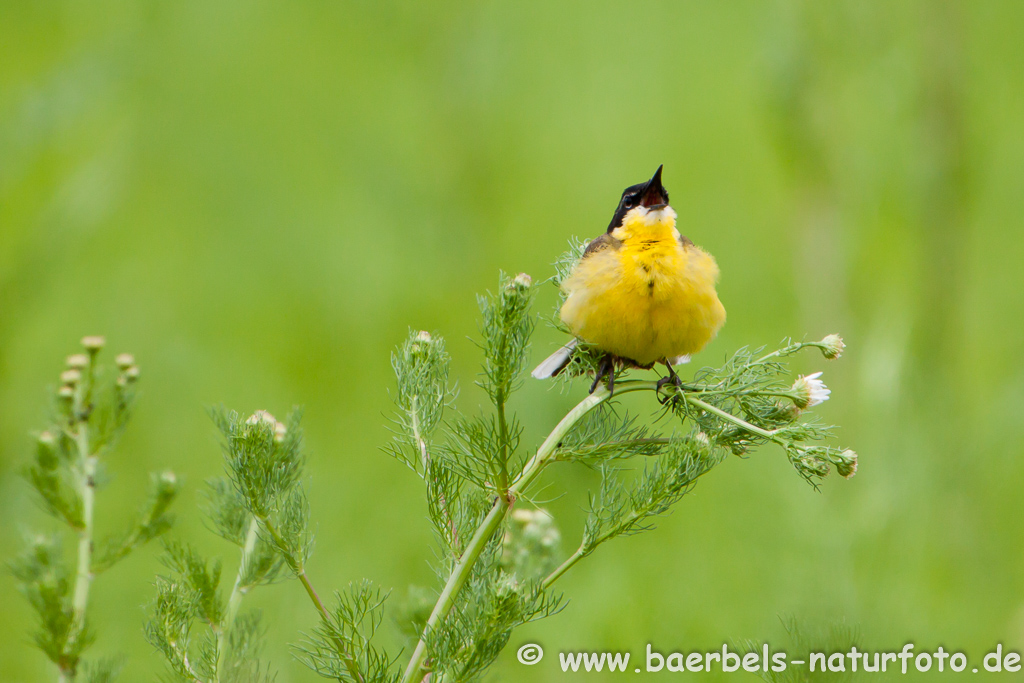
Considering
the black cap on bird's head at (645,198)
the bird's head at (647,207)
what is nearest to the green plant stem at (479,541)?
the bird's head at (647,207)

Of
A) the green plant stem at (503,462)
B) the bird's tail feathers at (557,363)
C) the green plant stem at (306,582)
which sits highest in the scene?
the bird's tail feathers at (557,363)

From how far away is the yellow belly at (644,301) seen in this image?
2555 millimetres

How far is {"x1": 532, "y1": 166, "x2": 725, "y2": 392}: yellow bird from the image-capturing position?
8.39 ft

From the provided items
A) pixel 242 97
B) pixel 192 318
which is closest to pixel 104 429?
pixel 192 318

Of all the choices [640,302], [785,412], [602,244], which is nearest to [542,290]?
[602,244]

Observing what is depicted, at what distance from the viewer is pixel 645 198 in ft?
10.5

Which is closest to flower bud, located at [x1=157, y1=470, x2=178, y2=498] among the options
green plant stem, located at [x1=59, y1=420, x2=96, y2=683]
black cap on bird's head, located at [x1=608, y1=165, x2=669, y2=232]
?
green plant stem, located at [x1=59, y1=420, x2=96, y2=683]

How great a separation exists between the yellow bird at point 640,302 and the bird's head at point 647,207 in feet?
0.14

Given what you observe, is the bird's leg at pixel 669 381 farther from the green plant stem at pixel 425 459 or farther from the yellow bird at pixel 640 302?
the green plant stem at pixel 425 459

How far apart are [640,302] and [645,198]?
26.3 inches

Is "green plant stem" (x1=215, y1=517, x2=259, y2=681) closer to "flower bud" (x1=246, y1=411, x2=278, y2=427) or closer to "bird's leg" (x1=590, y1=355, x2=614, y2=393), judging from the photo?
"flower bud" (x1=246, y1=411, x2=278, y2=427)

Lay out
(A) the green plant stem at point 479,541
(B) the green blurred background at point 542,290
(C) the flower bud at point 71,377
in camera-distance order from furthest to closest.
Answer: (B) the green blurred background at point 542,290 < (C) the flower bud at point 71,377 < (A) the green plant stem at point 479,541

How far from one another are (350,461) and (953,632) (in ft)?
12.2

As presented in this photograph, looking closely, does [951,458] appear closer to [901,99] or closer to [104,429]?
[901,99]
